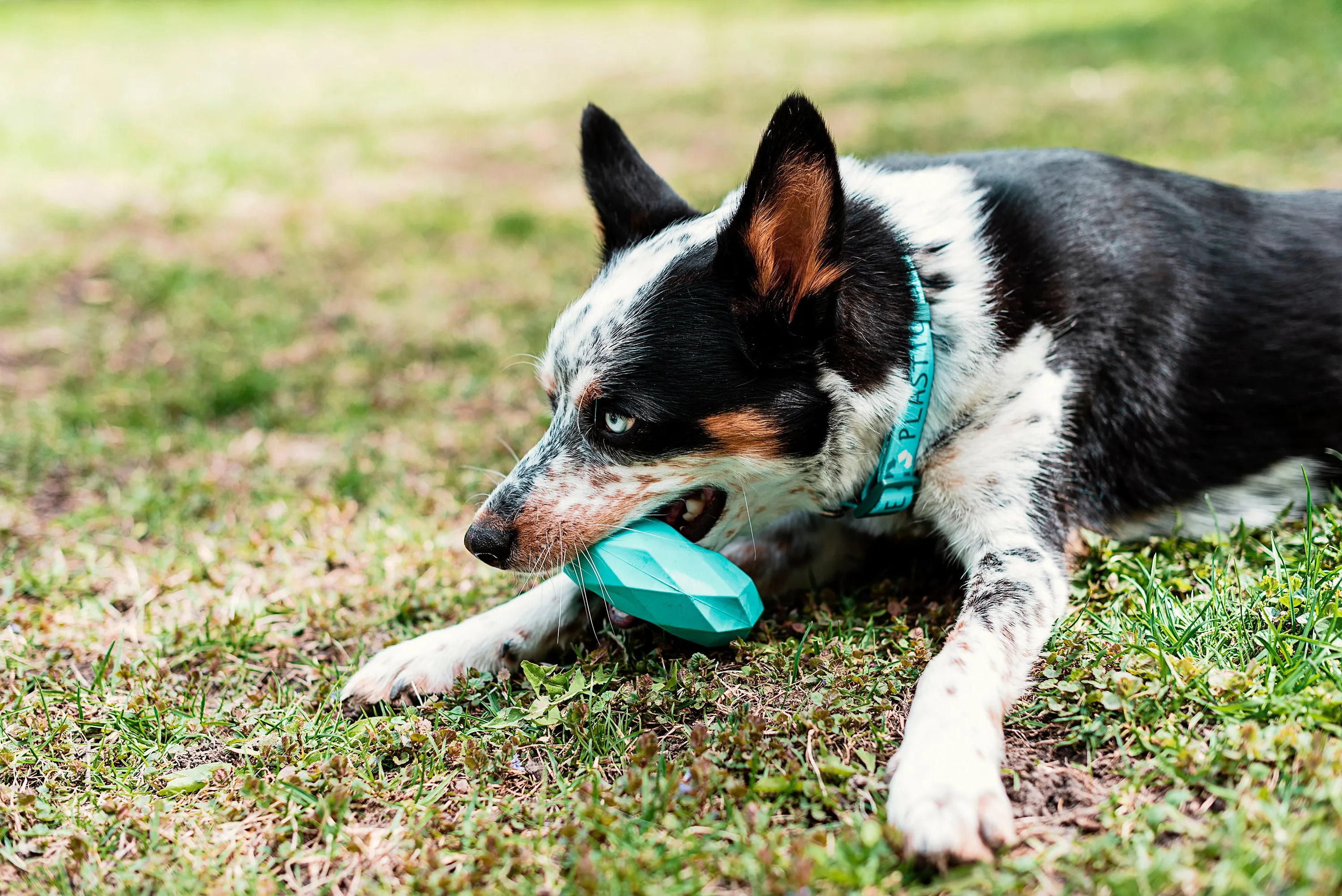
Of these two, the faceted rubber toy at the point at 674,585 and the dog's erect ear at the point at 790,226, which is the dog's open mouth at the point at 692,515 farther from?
the dog's erect ear at the point at 790,226

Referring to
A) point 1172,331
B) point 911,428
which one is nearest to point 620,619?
point 911,428

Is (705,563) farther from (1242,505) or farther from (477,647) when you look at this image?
(1242,505)

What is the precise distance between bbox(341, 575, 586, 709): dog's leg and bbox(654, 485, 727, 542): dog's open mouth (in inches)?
13.8

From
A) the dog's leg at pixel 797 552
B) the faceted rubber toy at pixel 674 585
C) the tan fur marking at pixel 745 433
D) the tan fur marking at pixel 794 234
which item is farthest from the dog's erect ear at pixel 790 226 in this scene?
the dog's leg at pixel 797 552

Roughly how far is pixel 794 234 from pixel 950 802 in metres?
1.40

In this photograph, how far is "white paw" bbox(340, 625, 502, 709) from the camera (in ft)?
9.53

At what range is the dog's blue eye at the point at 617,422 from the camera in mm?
2885

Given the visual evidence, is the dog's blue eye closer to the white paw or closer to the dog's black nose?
the dog's black nose

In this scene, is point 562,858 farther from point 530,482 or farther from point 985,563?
point 985,563

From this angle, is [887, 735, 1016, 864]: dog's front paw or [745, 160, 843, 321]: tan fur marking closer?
[887, 735, 1016, 864]: dog's front paw

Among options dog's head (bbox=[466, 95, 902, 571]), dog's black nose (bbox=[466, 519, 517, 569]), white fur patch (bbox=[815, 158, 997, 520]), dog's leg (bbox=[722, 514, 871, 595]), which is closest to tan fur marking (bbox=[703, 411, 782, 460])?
dog's head (bbox=[466, 95, 902, 571])

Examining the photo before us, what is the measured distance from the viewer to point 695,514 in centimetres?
307

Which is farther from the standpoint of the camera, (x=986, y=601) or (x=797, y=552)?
(x=797, y=552)

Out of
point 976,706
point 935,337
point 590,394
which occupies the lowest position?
point 976,706
